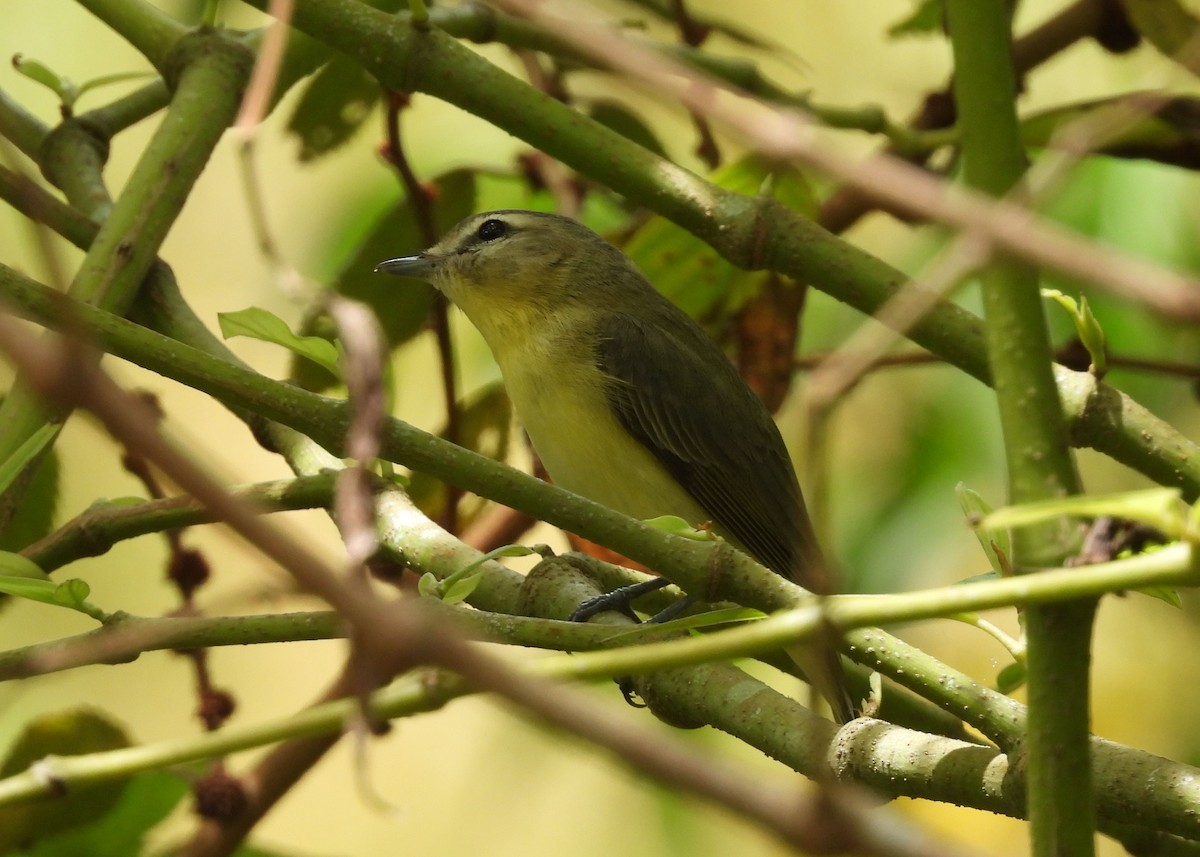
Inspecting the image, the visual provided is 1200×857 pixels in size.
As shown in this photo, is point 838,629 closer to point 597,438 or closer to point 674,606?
point 674,606

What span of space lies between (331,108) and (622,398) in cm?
116

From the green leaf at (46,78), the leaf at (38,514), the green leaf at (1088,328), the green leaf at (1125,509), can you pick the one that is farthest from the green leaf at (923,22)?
the green leaf at (1125,509)

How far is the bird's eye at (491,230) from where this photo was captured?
4129mm

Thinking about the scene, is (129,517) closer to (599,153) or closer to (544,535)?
(599,153)

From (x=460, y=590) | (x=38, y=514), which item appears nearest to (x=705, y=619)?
(x=460, y=590)

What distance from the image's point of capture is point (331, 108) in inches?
130

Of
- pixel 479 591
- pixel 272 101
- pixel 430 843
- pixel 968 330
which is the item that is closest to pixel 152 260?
pixel 272 101

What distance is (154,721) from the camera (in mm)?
5789

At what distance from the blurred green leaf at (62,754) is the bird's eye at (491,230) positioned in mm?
2042

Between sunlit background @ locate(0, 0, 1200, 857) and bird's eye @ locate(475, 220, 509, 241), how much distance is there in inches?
8.6

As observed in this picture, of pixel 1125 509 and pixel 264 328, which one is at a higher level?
pixel 264 328

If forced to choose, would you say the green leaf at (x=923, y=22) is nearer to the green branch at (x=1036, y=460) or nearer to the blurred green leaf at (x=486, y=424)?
the blurred green leaf at (x=486, y=424)

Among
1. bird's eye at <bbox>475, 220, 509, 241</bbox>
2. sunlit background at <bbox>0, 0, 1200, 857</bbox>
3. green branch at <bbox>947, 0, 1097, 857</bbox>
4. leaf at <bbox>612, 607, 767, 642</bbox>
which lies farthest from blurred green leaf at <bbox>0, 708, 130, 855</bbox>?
bird's eye at <bbox>475, 220, 509, 241</bbox>

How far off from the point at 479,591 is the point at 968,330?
2.96ft
